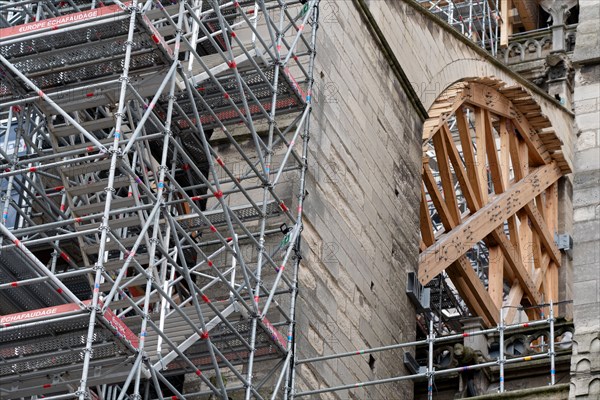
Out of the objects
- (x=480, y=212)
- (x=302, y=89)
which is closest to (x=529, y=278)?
(x=480, y=212)

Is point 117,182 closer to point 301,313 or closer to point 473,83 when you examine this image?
point 301,313

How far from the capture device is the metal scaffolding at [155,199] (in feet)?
55.0

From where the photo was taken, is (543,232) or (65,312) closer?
(65,312)

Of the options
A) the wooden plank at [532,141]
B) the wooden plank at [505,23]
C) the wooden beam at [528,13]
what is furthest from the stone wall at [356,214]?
the wooden beam at [528,13]

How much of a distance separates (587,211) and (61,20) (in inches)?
228

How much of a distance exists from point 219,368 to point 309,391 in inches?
44.3

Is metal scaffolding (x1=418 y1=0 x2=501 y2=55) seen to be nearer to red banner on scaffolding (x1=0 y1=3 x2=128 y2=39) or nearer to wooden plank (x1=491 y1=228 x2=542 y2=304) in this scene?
wooden plank (x1=491 y1=228 x2=542 y2=304)

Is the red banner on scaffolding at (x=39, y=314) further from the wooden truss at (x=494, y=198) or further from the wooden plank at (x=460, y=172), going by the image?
the wooden plank at (x=460, y=172)

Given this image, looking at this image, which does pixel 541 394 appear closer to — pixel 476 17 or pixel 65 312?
pixel 65 312

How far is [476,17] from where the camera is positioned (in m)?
35.4

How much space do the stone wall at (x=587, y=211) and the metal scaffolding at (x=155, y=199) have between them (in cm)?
348

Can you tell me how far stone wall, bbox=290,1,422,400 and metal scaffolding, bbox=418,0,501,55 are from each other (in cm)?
1020

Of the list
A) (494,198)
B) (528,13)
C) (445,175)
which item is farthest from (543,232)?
(528,13)

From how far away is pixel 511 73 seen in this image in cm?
2780
